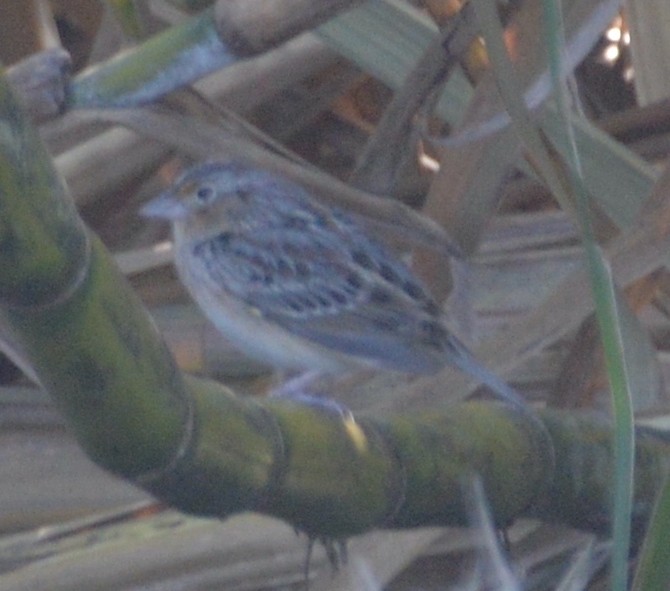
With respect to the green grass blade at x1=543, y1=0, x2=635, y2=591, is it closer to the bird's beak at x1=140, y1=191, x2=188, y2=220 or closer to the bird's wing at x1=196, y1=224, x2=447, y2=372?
the bird's wing at x1=196, y1=224, x2=447, y2=372

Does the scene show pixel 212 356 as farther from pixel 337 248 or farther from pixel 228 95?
pixel 228 95

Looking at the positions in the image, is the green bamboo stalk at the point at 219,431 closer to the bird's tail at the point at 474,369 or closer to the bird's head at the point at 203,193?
the bird's tail at the point at 474,369

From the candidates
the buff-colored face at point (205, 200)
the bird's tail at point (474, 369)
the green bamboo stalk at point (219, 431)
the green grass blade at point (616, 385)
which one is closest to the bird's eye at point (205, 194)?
the buff-colored face at point (205, 200)

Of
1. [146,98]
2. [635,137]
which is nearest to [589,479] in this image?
[146,98]

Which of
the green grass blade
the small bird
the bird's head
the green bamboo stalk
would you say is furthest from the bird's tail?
the green grass blade

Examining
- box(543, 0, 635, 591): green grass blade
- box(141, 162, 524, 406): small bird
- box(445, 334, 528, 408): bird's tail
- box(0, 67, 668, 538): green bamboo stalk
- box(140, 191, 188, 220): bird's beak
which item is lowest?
box(140, 191, 188, 220): bird's beak

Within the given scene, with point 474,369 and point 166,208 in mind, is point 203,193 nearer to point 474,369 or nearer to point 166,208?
point 166,208

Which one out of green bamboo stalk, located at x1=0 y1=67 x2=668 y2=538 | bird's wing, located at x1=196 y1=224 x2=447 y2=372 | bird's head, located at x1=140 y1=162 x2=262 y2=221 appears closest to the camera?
green bamboo stalk, located at x1=0 y1=67 x2=668 y2=538
